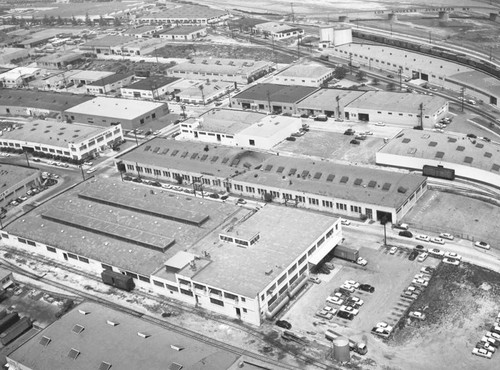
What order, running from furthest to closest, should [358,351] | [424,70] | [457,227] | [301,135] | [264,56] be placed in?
[264,56] → [424,70] → [301,135] → [457,227] → [358,351]

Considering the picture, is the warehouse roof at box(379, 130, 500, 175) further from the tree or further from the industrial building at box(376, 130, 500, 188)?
the tree

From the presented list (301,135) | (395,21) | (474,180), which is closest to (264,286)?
(474,180)

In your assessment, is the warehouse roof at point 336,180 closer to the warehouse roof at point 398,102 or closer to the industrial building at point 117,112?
the warehouse roof at point 398,102

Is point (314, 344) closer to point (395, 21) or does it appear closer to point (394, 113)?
point (394, 113)

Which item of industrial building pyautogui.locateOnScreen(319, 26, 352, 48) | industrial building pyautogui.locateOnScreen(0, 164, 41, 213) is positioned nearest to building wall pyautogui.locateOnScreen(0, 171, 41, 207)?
industrial building pyautogui.locateOnScreen(0, 164, 41, 213)

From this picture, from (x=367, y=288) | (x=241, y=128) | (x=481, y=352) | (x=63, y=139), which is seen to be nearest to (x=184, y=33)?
(x=63, y=139)

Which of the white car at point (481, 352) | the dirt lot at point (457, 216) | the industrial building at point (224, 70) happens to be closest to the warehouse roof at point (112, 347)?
the white car at point (481, 352)

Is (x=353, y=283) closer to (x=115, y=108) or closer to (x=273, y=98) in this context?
(x=273, y=98)
